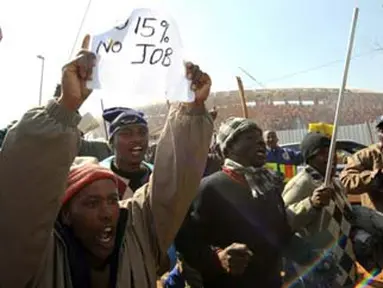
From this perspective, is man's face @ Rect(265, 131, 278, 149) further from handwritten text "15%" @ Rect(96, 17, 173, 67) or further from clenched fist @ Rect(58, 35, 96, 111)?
clenched fist @ Rect(58, 35, 96, 111)

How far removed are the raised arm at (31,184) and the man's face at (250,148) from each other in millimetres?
1580

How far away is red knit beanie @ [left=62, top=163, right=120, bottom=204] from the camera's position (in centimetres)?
185

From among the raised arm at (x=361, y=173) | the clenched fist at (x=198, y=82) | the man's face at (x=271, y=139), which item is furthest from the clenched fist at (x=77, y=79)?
the man's face at (x=271, y=139)

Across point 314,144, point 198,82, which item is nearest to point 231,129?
point 314,144

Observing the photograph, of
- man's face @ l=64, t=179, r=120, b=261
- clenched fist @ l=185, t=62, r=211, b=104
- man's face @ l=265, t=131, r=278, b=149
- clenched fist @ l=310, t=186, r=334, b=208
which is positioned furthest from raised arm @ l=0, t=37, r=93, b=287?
man's face @ l=265, t=131, r=278, b=149

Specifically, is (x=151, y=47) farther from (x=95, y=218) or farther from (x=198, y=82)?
(x=95, y=218)

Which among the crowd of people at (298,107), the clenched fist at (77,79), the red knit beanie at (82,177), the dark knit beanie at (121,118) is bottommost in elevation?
the crowd of people at (298,107)

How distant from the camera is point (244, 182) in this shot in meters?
2.91

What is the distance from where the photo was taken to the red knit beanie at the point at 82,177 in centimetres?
185

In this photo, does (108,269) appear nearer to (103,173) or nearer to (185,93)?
(103,173)

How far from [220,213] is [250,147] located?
1.52ft

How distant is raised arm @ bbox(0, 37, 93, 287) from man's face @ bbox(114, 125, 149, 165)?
151 cm

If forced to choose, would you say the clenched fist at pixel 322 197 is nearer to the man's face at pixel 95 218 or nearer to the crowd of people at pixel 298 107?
the man's face at pixel 95 218

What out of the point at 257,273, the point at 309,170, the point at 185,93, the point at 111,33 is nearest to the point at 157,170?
the point at 185,93
